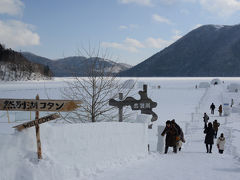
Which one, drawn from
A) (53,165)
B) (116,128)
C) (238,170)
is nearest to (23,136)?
(53,165)

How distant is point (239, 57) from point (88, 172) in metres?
202

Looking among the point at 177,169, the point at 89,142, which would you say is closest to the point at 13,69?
the point at 89,142

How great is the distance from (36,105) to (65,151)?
3.53 ft

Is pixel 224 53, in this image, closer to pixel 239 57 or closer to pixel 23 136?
pixel 239 57

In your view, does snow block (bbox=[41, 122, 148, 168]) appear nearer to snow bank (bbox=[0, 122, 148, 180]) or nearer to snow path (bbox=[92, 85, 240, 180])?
snow bank (bbox=[0, 122, 148, 180])

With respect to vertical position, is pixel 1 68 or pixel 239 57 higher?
pixel 239 57

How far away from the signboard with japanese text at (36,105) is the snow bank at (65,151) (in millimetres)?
383

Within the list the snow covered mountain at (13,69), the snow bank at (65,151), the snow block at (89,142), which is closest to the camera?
the snow bank at (65,151)

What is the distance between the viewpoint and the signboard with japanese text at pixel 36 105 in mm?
4617

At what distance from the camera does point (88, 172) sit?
16.8 feet

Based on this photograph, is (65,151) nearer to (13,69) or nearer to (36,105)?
(36,105)

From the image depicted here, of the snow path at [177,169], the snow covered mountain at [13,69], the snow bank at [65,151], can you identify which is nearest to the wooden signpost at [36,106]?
the snow bank at [65,151]

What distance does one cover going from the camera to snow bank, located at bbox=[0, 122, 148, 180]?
173 inches

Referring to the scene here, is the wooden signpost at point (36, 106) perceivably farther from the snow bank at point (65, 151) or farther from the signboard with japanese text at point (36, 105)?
the snow bank at point (65, 151)
